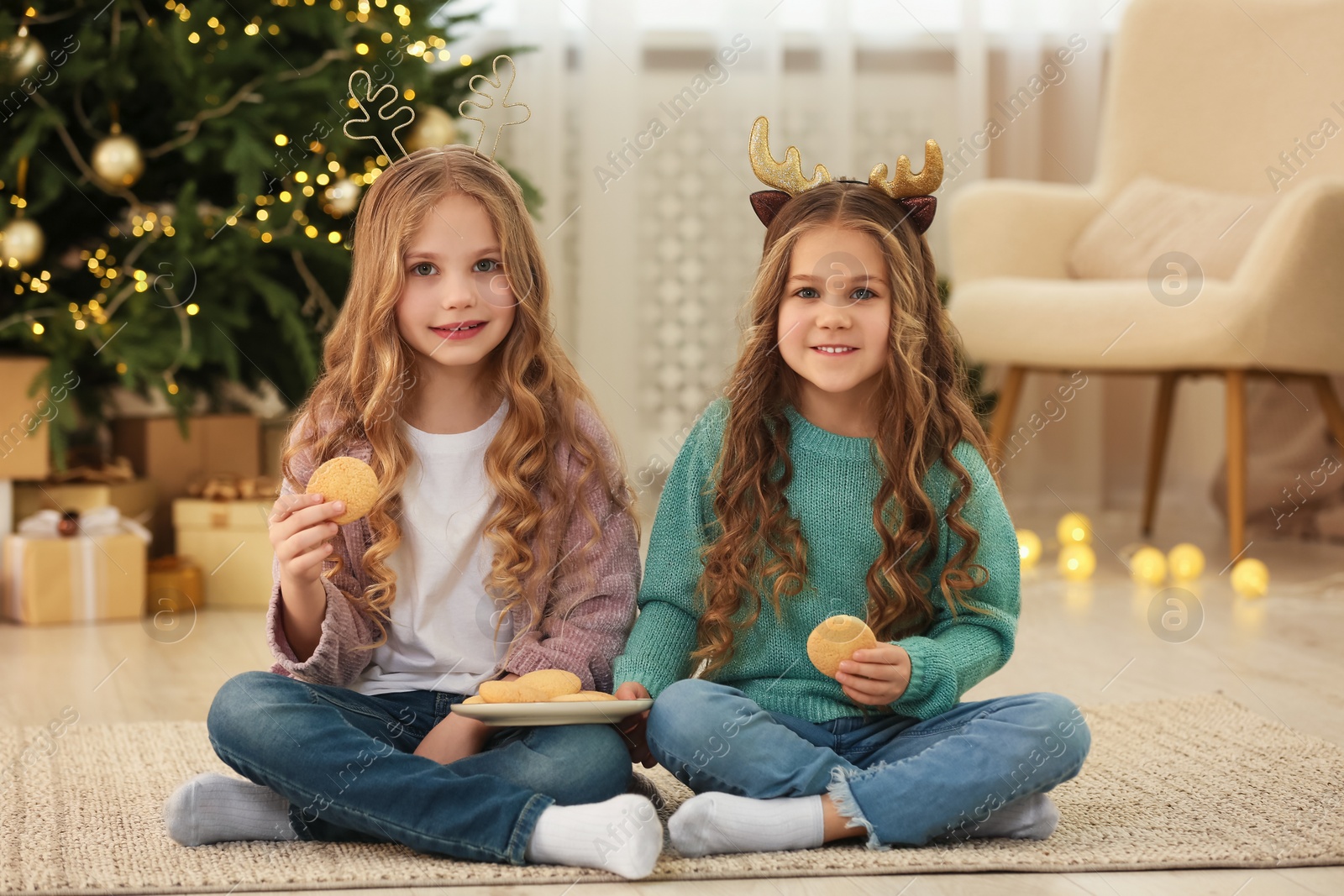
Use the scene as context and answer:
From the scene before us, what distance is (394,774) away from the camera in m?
1.05

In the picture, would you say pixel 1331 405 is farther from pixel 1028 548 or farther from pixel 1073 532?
pixel 1028 548

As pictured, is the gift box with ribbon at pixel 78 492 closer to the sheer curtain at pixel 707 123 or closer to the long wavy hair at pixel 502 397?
the long wavy hair at pixel 502 397

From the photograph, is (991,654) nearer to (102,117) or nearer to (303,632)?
(303,632)

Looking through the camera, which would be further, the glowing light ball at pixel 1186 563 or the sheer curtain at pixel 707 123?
the sheer curtain at pixel 707 123

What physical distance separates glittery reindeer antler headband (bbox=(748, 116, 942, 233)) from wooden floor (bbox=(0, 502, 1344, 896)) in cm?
60

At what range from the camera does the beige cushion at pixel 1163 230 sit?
2.62 metres

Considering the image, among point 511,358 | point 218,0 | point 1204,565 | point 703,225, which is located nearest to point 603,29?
point 703,225

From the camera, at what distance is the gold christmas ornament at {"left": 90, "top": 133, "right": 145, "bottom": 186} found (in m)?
2.10

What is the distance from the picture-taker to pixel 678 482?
4.17ft

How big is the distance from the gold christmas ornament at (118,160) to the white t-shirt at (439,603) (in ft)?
3.73

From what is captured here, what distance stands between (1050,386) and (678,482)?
2.44 meters

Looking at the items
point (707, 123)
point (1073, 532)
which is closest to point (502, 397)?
point (1073, 532)

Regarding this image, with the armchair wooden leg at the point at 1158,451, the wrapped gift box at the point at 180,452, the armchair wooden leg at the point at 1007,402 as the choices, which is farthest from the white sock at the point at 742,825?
the armchair wooden leg at the point at 1158,451

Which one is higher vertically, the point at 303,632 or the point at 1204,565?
the point at 303,632
